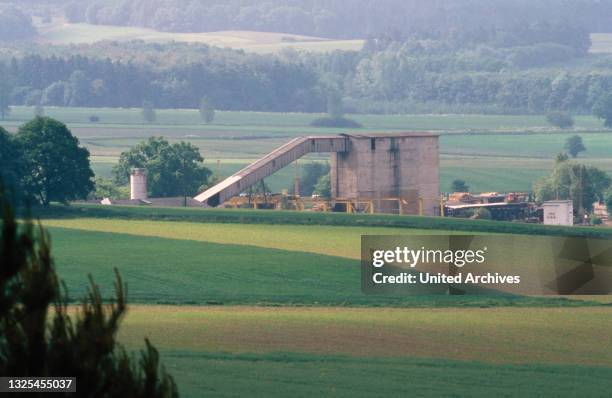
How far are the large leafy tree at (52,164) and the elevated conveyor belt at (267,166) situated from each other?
48.4 feet

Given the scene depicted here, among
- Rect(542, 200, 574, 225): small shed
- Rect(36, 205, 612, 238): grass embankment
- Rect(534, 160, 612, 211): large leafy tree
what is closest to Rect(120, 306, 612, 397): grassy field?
Rect(36, 205, 612, 238): grass embankment

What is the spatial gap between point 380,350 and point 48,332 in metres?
17.4

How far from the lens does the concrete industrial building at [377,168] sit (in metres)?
87.8

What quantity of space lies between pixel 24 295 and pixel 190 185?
76.9 m

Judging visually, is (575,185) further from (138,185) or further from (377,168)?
(138,185)

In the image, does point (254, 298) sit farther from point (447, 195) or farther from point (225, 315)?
point (447, 195)

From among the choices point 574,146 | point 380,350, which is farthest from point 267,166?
point 574,146

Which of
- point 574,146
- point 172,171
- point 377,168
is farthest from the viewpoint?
point 574,146

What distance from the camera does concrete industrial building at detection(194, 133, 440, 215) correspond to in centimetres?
8775

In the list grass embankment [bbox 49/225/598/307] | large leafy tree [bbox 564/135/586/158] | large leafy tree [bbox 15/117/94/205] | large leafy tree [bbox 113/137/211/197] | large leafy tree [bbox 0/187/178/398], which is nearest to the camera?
large leafy tree [bbox 0/187/178/398]

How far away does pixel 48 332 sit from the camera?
1759cm

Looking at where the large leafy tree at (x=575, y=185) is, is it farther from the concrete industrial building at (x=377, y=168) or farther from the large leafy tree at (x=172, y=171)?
the large leafy tree at (x=172, y=171)

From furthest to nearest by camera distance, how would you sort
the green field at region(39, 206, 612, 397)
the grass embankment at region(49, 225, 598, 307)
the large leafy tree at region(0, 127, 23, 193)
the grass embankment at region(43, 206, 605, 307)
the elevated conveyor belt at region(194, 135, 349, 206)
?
the elevated conveyor belt at region(194, 135, 349, 206), the large leafy tree at region(0, 127, 23, 193), the grass embankment at region(43, 206, 605, 307), the grass embankment at region(49, 225, 598, 307), the green field at region(39, 206, 612, 397)

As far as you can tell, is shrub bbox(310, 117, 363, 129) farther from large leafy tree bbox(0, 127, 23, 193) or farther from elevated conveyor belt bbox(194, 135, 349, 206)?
large leafy tree bbox(0, 127, 23, 193)
